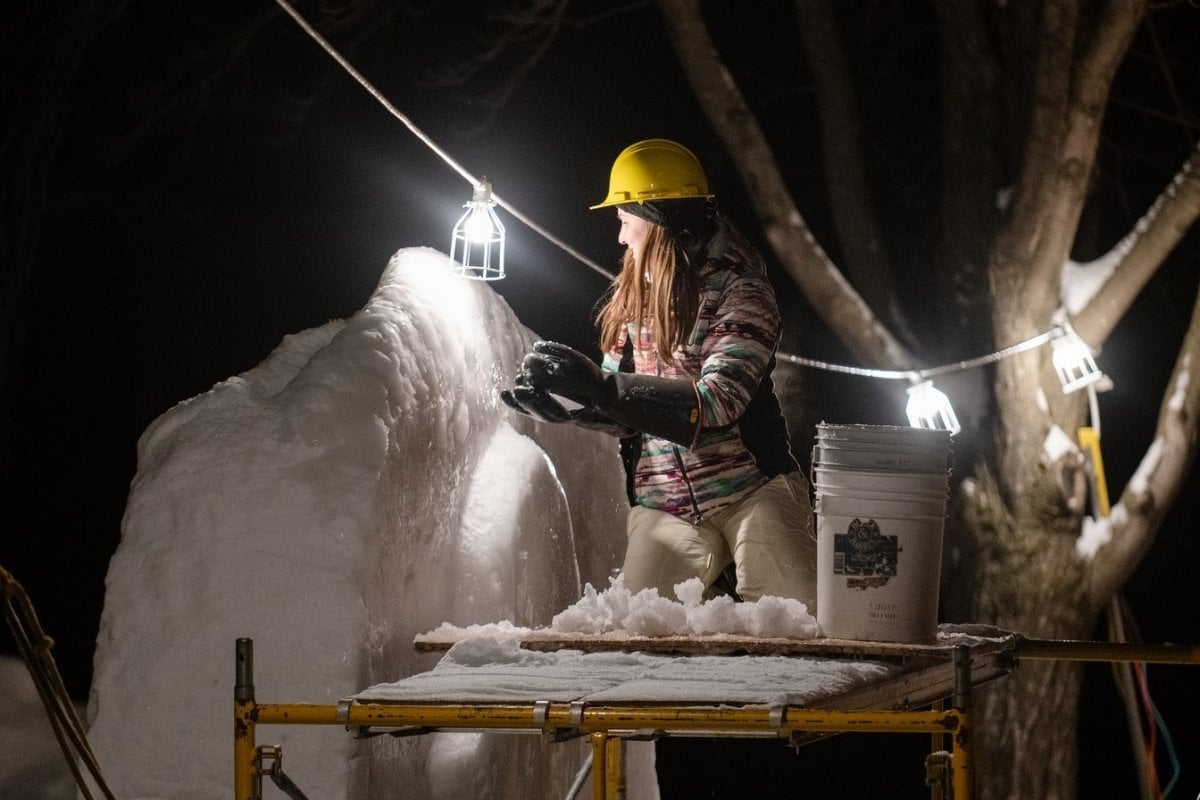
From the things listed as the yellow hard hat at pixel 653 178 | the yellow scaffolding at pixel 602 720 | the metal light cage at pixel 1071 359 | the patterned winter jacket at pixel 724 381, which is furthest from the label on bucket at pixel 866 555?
the metal light cage at pixel 1071 359

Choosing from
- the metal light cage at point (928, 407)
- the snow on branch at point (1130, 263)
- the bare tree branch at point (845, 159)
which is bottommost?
the metal light cage at point (928, 407)

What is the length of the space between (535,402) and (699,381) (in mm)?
432

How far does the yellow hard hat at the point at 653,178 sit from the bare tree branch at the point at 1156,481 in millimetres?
4751

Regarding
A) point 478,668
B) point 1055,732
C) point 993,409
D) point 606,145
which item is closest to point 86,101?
point 606,145

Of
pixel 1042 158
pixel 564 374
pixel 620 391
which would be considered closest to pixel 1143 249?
pixel 1042 158

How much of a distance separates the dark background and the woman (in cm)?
605

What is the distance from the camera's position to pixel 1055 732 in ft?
30.0

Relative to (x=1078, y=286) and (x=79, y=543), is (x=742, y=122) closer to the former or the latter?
(x=1078, y=286)

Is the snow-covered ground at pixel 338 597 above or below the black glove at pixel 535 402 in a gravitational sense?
below

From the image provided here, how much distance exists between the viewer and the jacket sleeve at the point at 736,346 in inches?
181

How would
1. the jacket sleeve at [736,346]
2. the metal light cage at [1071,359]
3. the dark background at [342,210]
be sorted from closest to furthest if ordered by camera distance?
the jacket sleeve at [736,346], the metal light cage at [1071,359], the dark background at [342,210]

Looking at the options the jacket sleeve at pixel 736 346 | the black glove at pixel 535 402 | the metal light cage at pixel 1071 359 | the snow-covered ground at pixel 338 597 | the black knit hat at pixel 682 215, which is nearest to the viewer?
the snow-covered ground at pixel 338 597

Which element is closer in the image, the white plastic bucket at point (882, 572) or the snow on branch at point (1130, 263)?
the white plastic bucket at point (882, 572)

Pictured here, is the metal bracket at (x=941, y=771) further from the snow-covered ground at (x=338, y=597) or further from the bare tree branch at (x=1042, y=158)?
the bare tree branch at (x=1042, y=158)
